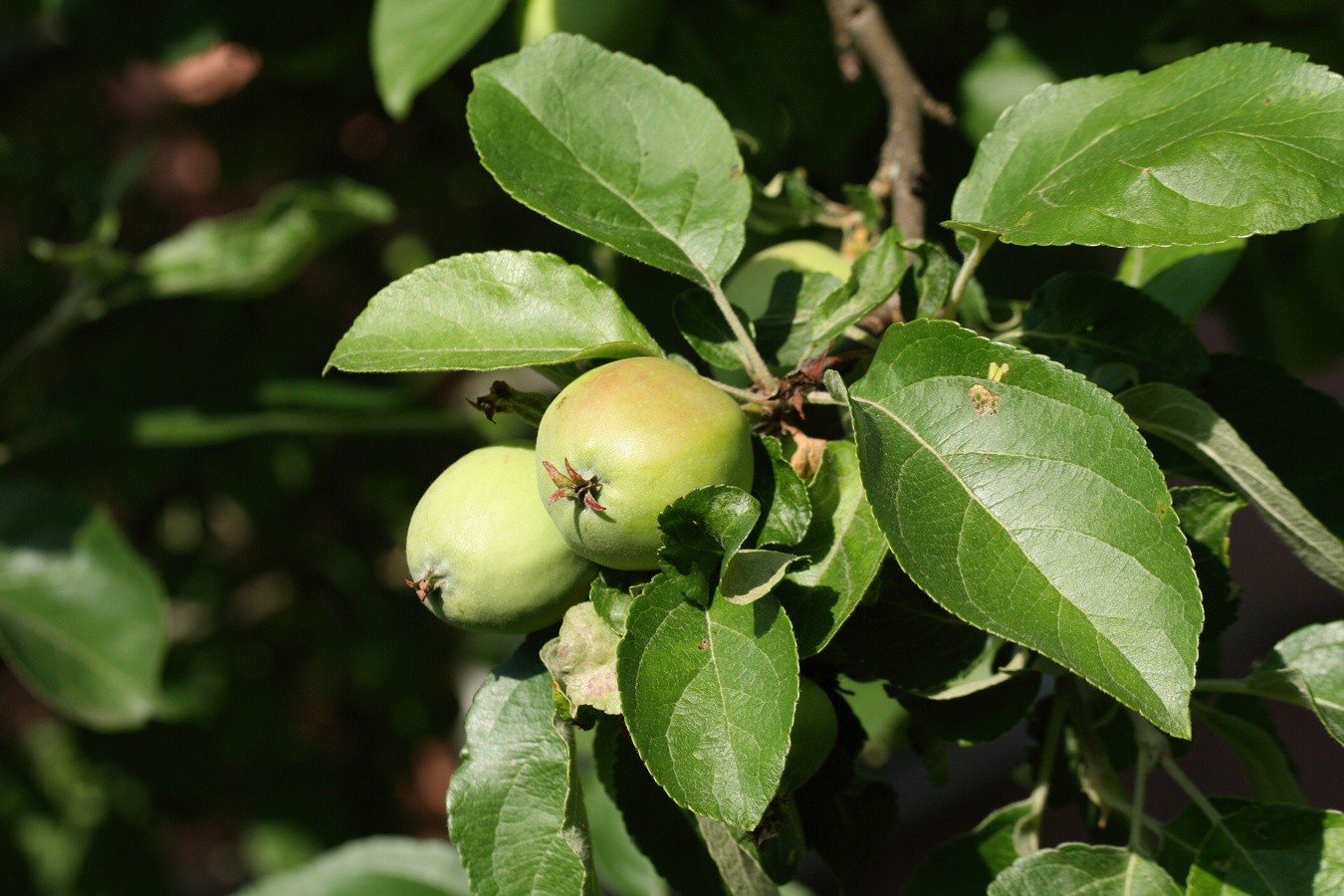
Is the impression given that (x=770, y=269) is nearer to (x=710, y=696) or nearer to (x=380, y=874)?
(x=710, y=696)

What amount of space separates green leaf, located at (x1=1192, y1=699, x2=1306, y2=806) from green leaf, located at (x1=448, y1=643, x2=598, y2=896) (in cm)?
45

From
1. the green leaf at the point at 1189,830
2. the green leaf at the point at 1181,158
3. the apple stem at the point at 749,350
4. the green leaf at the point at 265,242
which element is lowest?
the green leaf at the point at 265,242

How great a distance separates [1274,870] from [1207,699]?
0.35 meters

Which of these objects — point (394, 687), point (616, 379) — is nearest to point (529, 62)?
point (616, 379)

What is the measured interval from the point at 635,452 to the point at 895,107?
0.60 meters

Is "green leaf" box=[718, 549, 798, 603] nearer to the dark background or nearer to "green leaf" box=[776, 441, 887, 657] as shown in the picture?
"green leaf" box=[776, 441, 887, 657]

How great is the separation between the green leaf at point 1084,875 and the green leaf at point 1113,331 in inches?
12.6

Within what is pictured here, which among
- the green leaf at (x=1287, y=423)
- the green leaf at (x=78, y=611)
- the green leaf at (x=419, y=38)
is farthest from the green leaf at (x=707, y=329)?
the green leaf at (x=78, y=611)

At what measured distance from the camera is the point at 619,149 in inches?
31.1

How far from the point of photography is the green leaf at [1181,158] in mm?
616

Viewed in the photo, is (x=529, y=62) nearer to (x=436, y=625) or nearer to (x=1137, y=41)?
(x=1137, y=41)

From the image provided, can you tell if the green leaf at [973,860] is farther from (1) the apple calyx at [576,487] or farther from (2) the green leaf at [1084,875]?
(1) the apple calyx at [576,487]

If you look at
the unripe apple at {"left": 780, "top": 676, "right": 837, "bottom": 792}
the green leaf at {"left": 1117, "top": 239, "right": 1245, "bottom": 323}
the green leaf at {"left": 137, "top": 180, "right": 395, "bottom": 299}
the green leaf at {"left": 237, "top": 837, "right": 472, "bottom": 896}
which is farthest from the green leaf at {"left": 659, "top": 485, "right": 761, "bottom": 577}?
the green leaf at {"left": 137, "top": 180, "right": 395, "bottom": 299}

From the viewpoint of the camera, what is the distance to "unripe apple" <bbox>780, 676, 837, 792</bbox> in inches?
26.7
